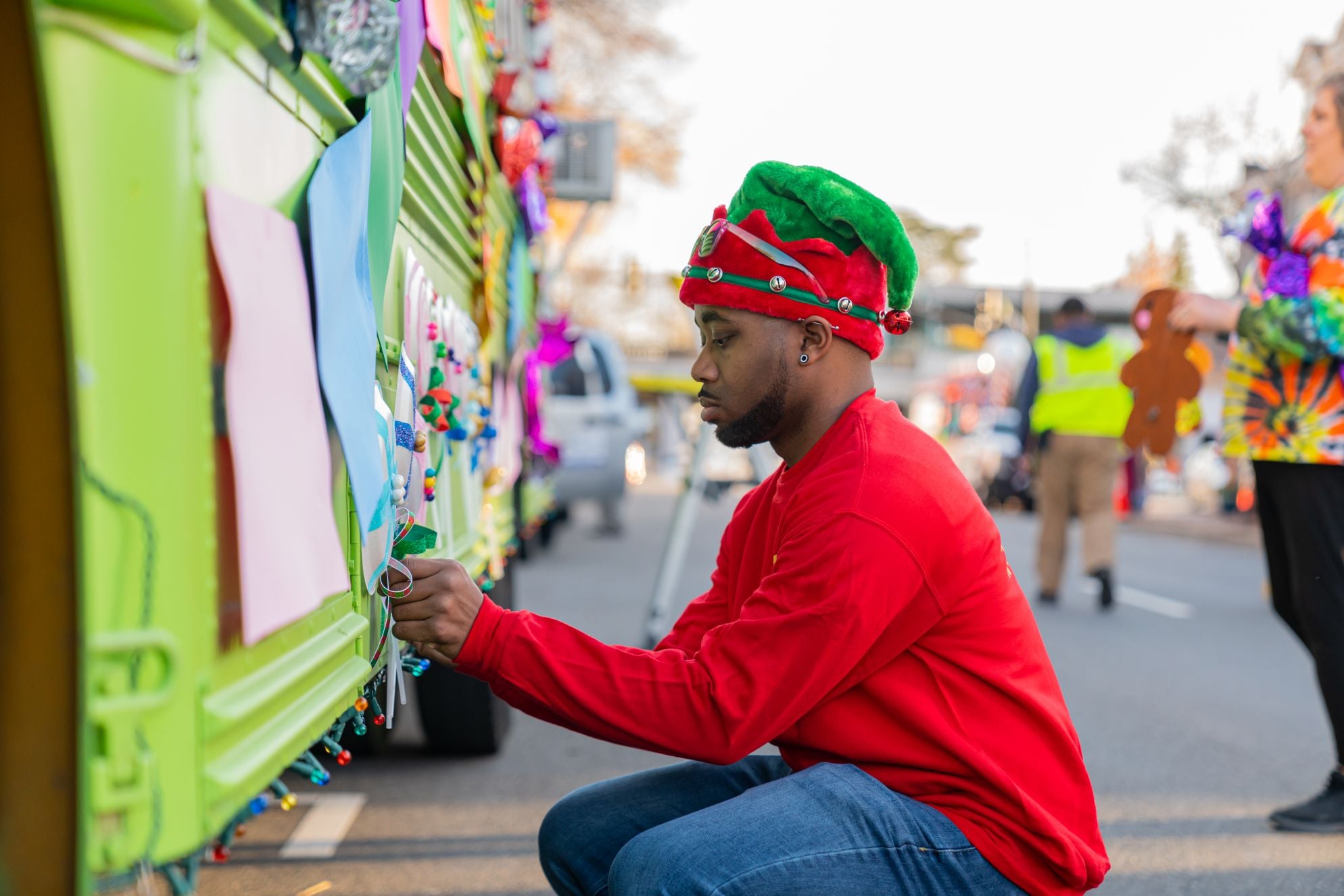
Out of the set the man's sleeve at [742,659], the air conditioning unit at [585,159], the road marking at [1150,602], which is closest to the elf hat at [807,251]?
the man's sleeve at [742,659]

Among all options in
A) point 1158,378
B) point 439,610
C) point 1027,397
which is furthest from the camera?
point 1027,397

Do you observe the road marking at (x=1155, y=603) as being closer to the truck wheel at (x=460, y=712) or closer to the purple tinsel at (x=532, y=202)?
the purple tinsel at (x=532, y=202)

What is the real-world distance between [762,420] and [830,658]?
458 millimetres

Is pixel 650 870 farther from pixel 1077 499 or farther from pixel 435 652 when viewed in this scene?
pixel 1077 499

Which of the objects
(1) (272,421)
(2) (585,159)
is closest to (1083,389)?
(2) (585,159)

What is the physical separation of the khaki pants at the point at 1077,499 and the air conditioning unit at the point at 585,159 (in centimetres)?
395

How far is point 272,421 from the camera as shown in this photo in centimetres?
124

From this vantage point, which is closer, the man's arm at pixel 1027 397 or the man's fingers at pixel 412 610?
the man's fingers at pixel 412 610

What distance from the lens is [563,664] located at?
1644mm

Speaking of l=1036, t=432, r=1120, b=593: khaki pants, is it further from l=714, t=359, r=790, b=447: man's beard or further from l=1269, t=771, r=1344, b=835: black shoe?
l=714, t=359, r=790, b=447: man's beard

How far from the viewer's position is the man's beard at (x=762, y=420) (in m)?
1.89

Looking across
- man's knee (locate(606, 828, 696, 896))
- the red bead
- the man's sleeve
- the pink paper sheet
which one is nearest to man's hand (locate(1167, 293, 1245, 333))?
the red bead

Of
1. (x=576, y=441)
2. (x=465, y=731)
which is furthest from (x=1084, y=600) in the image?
(x=465, y=731)

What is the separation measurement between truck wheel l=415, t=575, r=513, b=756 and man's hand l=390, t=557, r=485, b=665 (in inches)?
82.3
